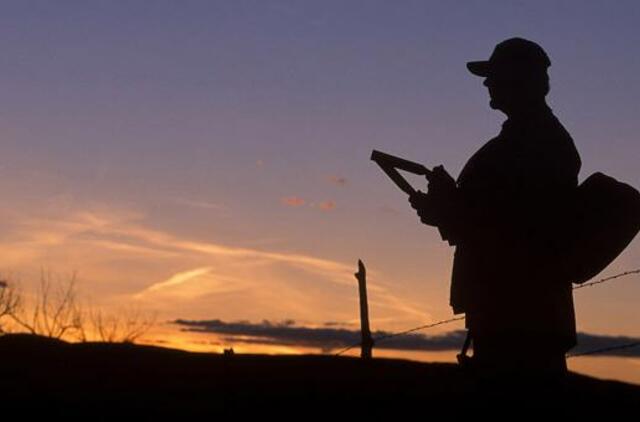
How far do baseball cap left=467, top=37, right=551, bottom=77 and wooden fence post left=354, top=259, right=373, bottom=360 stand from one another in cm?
900

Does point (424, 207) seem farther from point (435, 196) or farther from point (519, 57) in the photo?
point (519, 57)

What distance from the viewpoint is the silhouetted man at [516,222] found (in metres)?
5.74

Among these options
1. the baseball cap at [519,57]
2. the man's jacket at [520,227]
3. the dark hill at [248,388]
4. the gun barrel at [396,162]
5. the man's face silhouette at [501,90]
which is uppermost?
the baseball cap at [519,57]

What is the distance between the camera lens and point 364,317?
48.8 ft

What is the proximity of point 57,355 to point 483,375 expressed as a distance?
10849mm

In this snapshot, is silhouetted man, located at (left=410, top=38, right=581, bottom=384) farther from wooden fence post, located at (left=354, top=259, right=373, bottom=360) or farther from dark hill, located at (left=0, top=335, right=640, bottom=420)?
wooden fence post, located at (left=354, top=259, right=373, bottom=360)

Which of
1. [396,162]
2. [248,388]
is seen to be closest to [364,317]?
[248,388]

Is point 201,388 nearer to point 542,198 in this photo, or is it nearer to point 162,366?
point 162,366

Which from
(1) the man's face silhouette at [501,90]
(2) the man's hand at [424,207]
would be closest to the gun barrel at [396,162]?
(2) the man's hand at [424,207]

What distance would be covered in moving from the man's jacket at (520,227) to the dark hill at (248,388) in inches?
16.9

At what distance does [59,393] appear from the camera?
36.9ft

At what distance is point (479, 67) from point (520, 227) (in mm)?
1037

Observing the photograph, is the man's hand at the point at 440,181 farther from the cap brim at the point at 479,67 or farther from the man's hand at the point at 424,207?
the cap brim at the point at 479,67

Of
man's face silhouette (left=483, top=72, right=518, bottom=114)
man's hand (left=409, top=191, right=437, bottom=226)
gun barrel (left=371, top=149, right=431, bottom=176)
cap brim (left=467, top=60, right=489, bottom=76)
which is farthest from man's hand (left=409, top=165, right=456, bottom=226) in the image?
cap brim (left=467, top=60, right=489, bottom=76)
